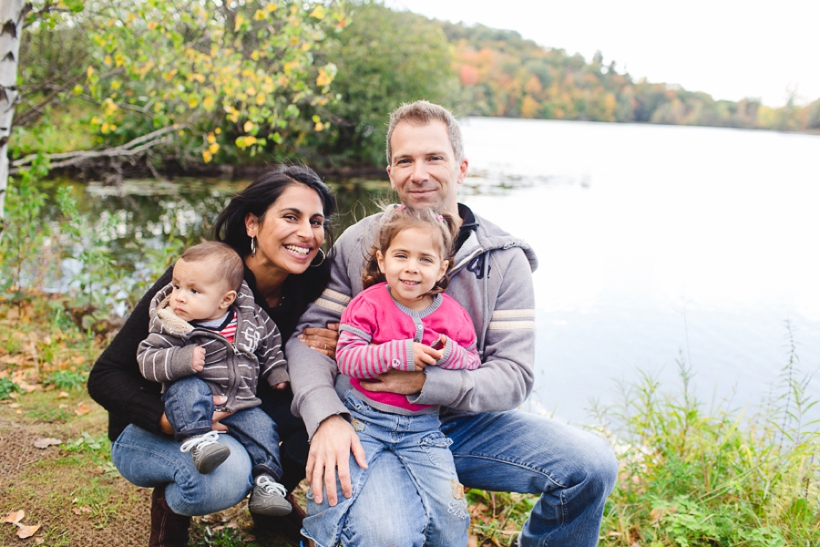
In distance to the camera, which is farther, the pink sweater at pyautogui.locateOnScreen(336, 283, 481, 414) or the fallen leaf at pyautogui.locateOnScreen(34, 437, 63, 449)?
the fallen leaf at pyautogui.locateOnScreen(34, 437, 63, 449)

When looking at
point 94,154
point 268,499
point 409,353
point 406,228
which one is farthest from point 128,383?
point 94,154

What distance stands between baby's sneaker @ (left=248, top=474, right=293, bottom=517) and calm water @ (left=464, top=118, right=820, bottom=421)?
330 cm

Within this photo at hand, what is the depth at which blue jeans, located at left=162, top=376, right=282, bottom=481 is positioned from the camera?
2061 millimetres

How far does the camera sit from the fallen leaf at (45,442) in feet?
10.3

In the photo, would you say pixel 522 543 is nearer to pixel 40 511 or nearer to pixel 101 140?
pixel 40 511

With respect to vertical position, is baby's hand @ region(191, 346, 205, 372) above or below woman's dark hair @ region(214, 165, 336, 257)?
below

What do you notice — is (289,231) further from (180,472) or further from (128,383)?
(180,472)

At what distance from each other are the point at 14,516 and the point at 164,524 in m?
0.86

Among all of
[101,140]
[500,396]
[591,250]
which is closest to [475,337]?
[500,396]

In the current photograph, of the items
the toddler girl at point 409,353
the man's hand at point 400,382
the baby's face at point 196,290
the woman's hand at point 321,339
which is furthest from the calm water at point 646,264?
the man's hand at point 400,382

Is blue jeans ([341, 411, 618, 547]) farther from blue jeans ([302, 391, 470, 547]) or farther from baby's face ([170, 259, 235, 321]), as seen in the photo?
baby's face ([170, 259, 235, 321])

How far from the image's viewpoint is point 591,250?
456 inches

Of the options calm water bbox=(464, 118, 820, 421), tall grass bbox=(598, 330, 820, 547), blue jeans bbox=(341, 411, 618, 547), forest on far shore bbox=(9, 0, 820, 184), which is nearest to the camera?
blue jeans bbox=(341, 411, 618, 547)

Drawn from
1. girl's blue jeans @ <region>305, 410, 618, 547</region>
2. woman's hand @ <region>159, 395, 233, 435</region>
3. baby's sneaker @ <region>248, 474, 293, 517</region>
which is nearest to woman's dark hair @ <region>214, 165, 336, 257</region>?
woman's hand @ <region>159, 395, 233, 435</region>
